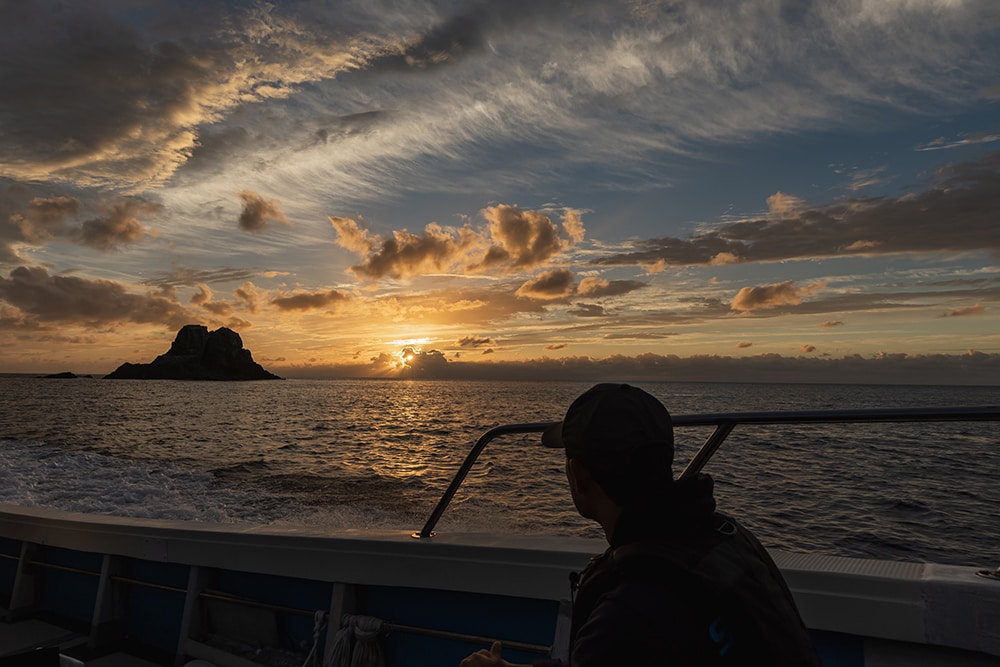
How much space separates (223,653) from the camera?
314 cm

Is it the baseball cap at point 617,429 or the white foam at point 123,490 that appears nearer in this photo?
the baseball cap at point 617,429

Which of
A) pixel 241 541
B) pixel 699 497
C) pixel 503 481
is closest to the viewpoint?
pixel 699 497

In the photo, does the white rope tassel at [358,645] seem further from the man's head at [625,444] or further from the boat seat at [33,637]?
the man's head at [625,444]

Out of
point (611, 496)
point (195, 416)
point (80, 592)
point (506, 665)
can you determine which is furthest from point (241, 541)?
point (195, 416)

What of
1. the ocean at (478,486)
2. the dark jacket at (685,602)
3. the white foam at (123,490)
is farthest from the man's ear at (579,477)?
the white foam at (123,490)

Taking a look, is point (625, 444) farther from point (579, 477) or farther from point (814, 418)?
point (814, 418)

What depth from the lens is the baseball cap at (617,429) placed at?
3.61 ft

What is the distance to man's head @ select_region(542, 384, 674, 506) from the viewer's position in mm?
1098

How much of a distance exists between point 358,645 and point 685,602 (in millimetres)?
2234

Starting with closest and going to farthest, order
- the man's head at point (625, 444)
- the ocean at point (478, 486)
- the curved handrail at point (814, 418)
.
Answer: the man's head at point (625, 444), the curved handrail at point (814, 418), the ocean at point (478, 486)

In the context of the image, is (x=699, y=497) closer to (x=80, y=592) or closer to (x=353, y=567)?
(x=353, y=567)

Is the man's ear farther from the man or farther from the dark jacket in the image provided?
the dark jacket

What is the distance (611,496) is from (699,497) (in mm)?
154

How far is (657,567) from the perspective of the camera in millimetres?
967
